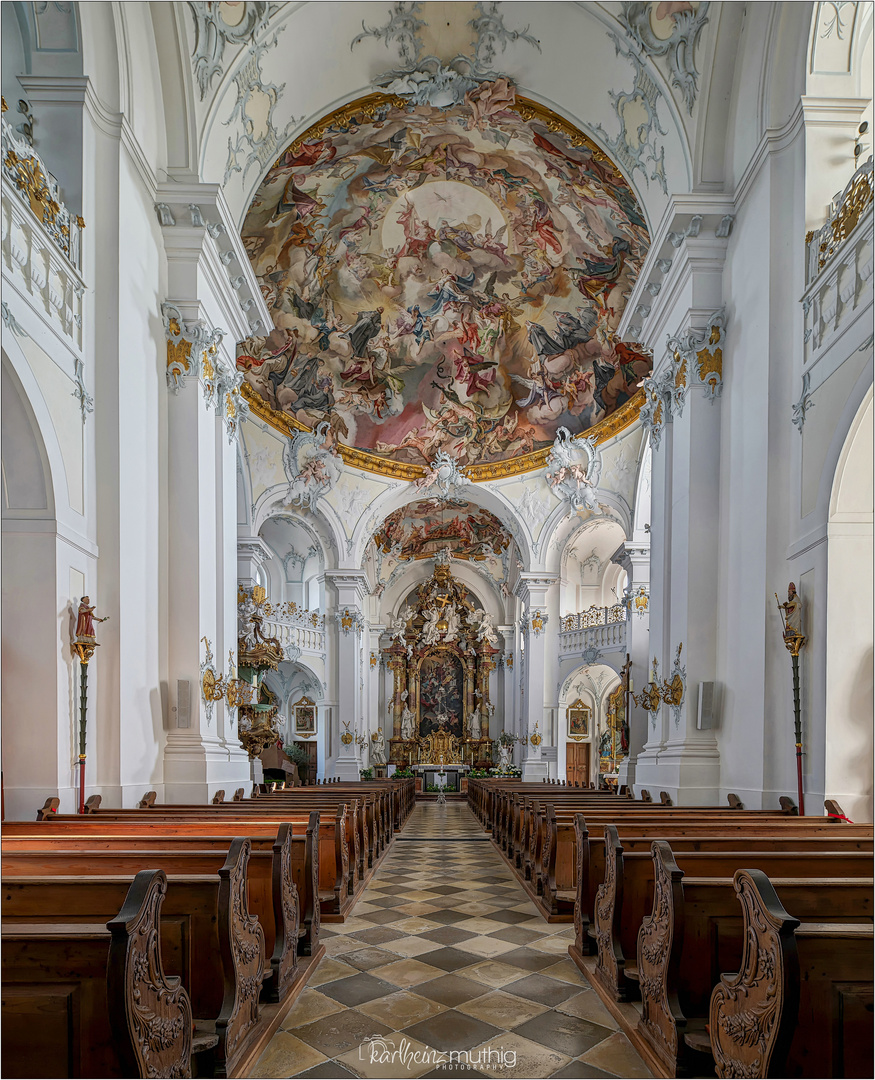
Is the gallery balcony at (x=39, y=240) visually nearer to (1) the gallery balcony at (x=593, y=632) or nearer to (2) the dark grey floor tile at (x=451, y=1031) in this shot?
(2) the dark grey floor tile at (x=451, y=1031)

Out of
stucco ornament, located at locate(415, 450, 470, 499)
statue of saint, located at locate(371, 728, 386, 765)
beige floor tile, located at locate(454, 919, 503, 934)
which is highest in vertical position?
stucco ornament, located at locate(415, 450, 470, 499)

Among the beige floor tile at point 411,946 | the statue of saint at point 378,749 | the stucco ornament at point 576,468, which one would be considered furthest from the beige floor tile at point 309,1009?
the statue of saint at point 378,749

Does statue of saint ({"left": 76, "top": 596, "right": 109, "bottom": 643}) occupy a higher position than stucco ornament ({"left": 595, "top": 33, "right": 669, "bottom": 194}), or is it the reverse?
stucco ornament ({"left": 595, "top": 33, "right": 669, "bottom": 194})

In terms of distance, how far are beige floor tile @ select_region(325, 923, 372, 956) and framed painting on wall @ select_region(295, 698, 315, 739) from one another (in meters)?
19.7

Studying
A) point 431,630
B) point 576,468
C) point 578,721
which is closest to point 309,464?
point 576,468

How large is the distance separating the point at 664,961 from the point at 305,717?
22.8 metres

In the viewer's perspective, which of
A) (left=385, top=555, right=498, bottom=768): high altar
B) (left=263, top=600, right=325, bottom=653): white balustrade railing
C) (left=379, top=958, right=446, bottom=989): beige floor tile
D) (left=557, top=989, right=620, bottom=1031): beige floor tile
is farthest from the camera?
(left=385, top=555, right=498, bottom=768): high altar

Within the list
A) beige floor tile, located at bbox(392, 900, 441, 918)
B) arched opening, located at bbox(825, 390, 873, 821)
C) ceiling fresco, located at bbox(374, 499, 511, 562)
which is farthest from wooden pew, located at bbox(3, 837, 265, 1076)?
ceiling fresco, located at bbox(374, 499, 511, 562)

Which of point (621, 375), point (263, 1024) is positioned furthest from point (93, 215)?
point (621, 375)

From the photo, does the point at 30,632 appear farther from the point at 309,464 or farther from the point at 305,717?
the point at 305,717

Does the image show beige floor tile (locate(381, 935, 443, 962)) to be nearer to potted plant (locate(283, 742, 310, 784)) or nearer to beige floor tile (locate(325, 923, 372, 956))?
beige floor tile (locate(325, 923, 372, 956))

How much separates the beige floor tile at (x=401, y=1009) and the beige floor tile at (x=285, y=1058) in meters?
0.46

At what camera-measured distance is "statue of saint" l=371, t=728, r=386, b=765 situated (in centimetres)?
2803

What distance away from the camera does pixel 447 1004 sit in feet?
14.8
